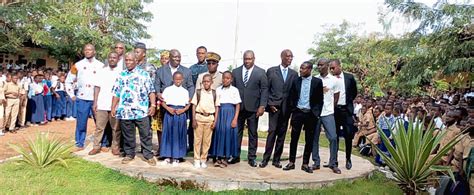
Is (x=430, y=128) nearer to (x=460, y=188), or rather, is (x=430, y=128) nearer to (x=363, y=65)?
(x=460, y=188)

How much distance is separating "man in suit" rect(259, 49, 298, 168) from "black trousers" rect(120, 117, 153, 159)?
5.41 ft

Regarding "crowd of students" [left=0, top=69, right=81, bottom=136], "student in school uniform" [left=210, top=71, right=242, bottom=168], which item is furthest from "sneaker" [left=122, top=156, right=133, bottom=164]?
"crowd of students" [left=0, top=69, right=81, bottom=136]

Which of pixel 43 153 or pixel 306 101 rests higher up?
pixel 306 101

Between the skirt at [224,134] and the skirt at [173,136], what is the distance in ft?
1.54

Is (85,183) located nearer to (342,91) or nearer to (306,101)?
(306,101)

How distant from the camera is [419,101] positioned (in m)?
12.4

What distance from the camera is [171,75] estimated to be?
6332 mm

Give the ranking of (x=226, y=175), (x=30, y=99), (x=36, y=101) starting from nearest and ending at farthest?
(x=226, y=175) → (x=30, y=99) → (x=36, y=101)

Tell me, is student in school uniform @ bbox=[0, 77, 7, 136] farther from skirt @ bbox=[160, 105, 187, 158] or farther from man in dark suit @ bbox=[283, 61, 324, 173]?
man in dark suit @ bbox=[283, 61, 324, 173]

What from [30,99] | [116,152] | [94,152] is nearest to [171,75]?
[116,152]

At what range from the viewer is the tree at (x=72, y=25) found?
561 inches

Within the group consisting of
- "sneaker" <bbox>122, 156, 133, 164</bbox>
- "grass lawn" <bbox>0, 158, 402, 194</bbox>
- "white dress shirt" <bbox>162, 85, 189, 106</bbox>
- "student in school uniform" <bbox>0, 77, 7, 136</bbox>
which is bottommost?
"grass lawn" <bbox>0, 158, 402, 194</bbox>

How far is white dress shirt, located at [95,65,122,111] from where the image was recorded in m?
6.55

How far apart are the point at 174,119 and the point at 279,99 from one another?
4.99 ft
